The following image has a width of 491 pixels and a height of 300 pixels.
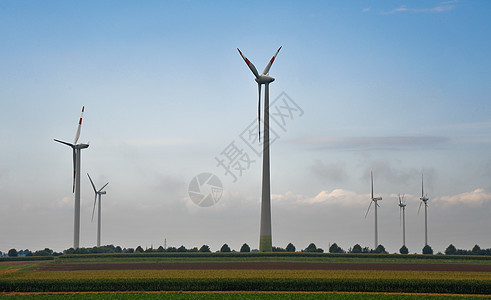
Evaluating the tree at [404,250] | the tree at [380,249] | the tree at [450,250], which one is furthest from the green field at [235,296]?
the tree at [450,250]

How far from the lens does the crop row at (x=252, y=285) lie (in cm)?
6438

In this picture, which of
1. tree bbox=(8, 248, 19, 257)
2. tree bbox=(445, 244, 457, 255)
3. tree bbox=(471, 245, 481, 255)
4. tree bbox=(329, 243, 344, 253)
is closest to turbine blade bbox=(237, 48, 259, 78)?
tree bbox=(329, 243, 344, 253)

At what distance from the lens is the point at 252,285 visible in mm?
66125

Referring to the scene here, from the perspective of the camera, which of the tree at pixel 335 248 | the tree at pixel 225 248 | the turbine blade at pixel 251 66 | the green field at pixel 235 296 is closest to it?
the green field at pixel 235 296

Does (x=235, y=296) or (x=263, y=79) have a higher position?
(x=263, y=79)

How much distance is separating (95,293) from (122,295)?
6.15 metres

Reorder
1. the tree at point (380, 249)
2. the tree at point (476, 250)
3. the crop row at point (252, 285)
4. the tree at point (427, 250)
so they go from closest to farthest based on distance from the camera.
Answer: the crop row at point (252, 285)
the tree at point (427, 250)
the tree at point (380, 249)
the tree at point (476, 250)

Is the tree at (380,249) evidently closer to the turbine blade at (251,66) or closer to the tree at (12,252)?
the turbine blade at (251,66)

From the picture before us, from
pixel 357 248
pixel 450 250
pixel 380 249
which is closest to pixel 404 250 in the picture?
pixel 380 249

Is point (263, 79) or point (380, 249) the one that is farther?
point (380, 249)

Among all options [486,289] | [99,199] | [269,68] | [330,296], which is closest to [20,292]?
[330,296]

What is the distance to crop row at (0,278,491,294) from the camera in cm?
6438

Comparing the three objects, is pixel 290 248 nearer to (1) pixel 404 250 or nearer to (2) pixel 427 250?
(1) pixel 404 250

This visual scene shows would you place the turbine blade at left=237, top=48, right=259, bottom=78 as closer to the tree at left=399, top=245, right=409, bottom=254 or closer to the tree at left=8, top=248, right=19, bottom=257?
the tree at left=399, top=245, right=409, bottom=254
